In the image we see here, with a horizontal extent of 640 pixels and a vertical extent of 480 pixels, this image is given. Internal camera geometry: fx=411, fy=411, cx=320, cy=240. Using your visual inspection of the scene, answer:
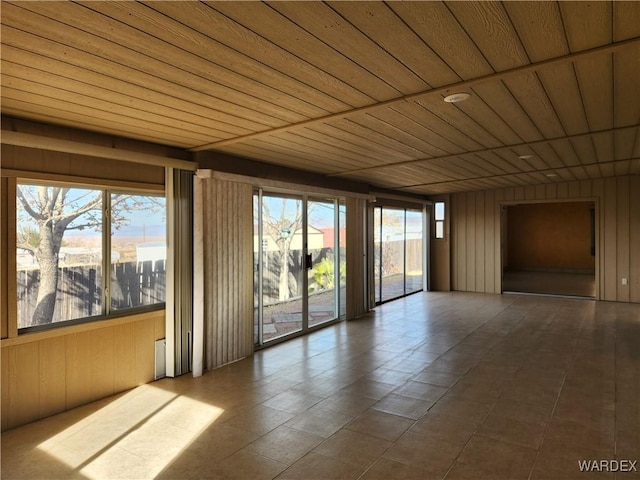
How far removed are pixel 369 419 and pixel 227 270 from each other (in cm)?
225

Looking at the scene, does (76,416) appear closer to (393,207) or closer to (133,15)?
(133,15)

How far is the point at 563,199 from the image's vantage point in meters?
8.57

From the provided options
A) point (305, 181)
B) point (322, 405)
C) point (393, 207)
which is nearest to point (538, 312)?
point (393, 207)

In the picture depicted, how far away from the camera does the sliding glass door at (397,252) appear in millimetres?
8414

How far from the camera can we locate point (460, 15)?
5.87ft

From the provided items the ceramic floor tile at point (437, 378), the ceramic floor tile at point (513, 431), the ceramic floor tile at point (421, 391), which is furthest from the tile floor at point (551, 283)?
the ceramic floor tile at point (513, 431)

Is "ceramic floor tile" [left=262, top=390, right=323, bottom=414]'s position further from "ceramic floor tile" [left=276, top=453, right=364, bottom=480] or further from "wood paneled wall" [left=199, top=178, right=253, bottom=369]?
"wood paneled wall" [left=199, top=178, right=253, bottom=369]

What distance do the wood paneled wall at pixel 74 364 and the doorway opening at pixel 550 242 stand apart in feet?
36.9

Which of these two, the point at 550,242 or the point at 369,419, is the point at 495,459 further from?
the point at 550,242

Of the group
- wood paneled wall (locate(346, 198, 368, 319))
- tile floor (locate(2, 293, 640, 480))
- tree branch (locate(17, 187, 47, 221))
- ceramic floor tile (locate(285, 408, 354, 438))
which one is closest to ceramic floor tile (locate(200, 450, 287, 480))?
tile floor (locate(2, 293, 640, 480))

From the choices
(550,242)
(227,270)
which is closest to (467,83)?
(227,270)

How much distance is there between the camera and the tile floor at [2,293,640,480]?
258 centimetres

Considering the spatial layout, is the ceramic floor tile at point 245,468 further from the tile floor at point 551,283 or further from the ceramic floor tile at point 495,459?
the tile floor at point 551,283

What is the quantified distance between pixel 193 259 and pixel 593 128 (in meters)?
4.09
